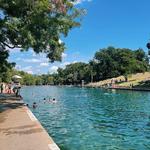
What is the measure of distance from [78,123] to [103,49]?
16006 centimetres

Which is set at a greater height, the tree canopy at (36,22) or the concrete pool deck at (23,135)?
the tree canopy at (36,22)

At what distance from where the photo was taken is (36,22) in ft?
84.5

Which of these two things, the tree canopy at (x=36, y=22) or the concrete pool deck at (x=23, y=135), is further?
the tree canopy at (x=36, y=22)

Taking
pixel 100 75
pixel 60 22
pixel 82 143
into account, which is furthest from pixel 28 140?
pixel 100 75

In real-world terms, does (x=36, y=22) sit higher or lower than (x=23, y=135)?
higher

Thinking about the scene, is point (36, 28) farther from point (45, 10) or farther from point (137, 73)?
point (137, 73)

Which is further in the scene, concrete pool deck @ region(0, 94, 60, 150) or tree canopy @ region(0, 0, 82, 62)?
tree canopy @ region(0, 0, 82, 62)

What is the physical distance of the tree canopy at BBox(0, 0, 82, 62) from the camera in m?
24.6

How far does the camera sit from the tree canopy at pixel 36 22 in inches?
970

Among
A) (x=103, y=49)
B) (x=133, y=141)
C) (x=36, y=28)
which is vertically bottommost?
(x=133, y=141)

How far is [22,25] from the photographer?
26078 mm

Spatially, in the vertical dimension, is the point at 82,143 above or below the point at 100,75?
below

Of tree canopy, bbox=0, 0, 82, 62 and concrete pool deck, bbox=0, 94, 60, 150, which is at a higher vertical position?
tree canopy, bbox=0, 0, 82, 62

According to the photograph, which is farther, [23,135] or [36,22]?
[36,22]
